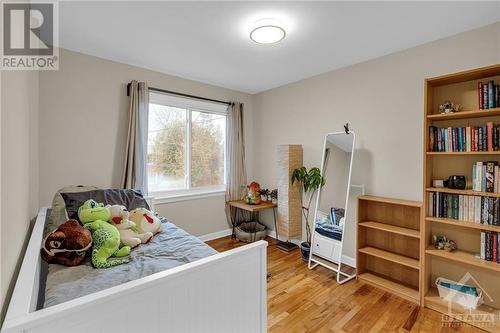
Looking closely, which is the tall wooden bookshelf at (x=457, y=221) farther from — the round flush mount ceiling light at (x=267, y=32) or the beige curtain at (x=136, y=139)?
the beige curtain at (x=136, y=139)

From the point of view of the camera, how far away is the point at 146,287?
0.90 m

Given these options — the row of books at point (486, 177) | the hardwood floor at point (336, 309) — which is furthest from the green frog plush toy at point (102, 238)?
Result: the row of books at point (486, 177)

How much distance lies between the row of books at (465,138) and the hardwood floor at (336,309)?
1410mm

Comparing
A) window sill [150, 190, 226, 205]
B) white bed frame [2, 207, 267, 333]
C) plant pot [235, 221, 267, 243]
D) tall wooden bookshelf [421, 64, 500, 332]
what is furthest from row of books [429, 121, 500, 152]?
window sill [150, 190, 226, 205]

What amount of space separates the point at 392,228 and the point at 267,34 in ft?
7.24

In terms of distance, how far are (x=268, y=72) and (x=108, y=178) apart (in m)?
2.38

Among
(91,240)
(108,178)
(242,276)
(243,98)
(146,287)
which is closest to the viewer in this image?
(146,287)

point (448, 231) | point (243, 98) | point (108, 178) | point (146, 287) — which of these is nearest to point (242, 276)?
point (146, 287)

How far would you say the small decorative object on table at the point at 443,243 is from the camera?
6.98 ft

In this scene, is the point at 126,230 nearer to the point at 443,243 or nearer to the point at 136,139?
the point at 136,139

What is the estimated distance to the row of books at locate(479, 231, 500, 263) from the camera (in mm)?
1863

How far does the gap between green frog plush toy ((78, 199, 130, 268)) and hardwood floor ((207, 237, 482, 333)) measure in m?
1.26

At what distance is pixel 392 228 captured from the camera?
2.40 m

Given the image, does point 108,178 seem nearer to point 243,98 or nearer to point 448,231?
point 243,98
